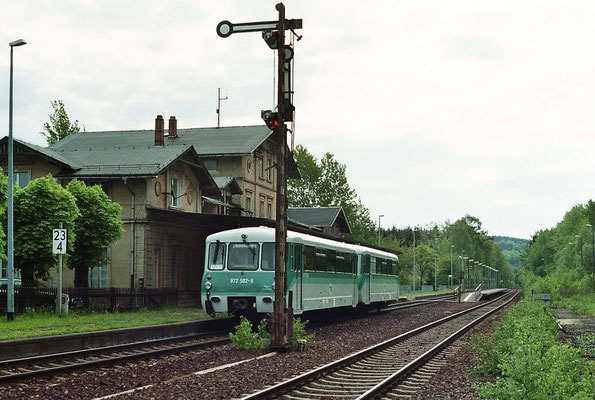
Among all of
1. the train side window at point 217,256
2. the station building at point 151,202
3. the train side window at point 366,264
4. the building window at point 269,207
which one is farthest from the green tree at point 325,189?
the train side window at point 217,256

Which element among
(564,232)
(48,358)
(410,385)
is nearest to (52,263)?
(48,358)

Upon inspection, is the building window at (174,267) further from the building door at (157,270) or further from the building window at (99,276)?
the building window at (99,276)

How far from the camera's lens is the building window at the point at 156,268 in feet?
114

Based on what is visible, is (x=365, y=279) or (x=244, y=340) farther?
(x=365, y=279)

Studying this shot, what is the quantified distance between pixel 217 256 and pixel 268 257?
156cm

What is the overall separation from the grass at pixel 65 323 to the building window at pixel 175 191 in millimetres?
11159

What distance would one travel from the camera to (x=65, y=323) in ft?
65.8

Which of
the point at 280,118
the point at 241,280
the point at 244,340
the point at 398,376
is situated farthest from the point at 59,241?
the point at 398,376

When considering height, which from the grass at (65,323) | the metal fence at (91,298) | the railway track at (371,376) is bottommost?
the railway track at (371,376)

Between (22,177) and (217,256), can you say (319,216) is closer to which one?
(22,177)

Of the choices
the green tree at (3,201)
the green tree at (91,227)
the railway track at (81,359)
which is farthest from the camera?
the green tree at (91,227)

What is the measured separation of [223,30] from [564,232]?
12334 cm

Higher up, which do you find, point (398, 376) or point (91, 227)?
point (91, 227)

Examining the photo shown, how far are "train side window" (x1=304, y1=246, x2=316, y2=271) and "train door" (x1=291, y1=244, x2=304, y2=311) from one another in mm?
431
